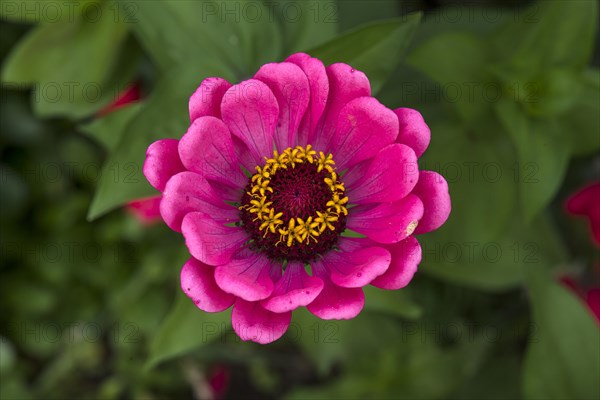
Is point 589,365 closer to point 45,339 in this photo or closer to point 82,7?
point 82,7

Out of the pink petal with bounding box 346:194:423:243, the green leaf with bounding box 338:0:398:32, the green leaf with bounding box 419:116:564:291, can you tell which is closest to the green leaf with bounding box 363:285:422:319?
the green leaf with bounding box 419:116:564:291

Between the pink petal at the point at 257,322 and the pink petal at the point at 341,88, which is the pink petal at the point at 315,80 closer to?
the pink petal at the point at 341,88

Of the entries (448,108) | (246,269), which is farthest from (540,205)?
(246,269)

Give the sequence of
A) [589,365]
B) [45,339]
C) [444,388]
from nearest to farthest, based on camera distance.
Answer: [589,365] < [444,388] < [45,339]

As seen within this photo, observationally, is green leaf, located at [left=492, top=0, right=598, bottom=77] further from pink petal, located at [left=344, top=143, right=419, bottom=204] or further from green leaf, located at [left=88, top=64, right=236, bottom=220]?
green leaf, located at [left=88, top=64, right=236, bottom=220]

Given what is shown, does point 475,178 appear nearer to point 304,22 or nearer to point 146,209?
point 304,22

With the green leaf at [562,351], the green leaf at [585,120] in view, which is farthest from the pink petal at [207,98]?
the green leaf at [562,351]
